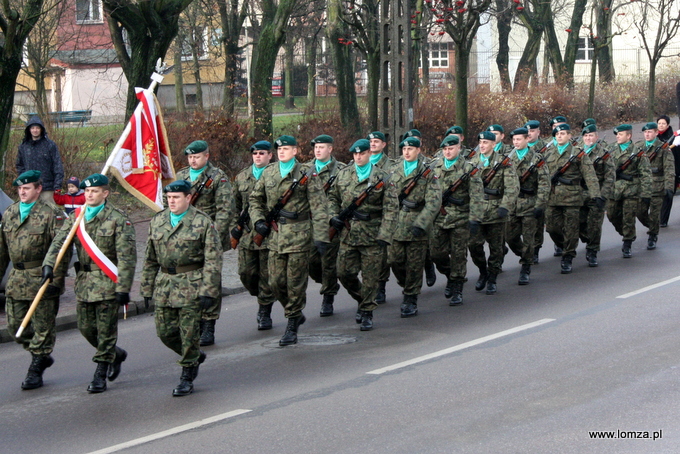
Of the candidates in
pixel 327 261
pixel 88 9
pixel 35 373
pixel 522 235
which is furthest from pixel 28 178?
pixel 88 9

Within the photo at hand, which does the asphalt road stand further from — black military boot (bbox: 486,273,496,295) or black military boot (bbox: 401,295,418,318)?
black military boot (bbox: 486,273,496,295)

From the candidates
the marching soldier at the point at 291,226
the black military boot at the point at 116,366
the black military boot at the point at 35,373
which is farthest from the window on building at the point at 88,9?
the black military boot at the point at 116,366

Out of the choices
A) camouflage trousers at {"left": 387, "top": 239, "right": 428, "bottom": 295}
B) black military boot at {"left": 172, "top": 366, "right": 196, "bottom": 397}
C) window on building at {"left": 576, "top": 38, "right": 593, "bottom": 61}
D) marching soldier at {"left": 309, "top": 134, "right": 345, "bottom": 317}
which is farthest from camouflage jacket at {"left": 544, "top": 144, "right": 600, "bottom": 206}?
window on building at {"left": 576, "top": 38, "right": 593, "bottom": 61}

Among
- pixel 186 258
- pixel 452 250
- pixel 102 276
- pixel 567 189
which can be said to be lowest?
pixel 452 250

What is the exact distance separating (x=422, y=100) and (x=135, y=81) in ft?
32.8

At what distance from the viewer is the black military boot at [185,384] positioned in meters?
7.36

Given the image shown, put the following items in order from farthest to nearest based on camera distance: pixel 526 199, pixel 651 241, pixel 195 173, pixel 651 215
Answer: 1. pixel 651 215
2. pixel 651 241
3. pixel 526 199
4. pixel 195 173

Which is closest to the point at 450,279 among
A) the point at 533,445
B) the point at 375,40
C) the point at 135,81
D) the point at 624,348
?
the point at 624,348

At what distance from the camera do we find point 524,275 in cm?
1202

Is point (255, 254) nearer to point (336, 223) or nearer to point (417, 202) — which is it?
point (336, 223)

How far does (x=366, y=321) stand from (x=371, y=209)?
1.15 meters

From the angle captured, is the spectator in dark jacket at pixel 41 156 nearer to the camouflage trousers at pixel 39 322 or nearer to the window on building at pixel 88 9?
the camouflage trousers at pixel 39 322

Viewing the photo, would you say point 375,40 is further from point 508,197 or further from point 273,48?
point 508,197

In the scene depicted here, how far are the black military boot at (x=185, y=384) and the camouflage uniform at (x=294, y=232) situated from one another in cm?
183
